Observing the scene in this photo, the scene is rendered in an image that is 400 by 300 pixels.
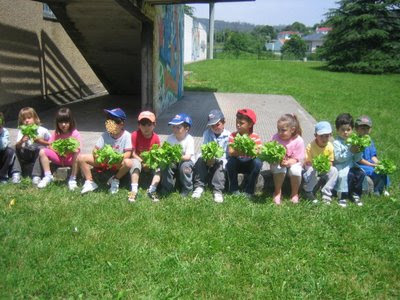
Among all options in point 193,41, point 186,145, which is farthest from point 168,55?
point 193,41

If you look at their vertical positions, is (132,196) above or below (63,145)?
below

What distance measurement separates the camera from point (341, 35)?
30.0 meters

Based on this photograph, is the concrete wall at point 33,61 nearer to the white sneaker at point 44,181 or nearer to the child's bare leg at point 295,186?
the white sneaker at point 44,181

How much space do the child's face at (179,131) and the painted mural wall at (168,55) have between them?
4042 millimetres

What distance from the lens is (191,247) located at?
3775 millimetres

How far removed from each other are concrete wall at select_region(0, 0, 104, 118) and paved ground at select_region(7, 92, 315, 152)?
1.58 ft

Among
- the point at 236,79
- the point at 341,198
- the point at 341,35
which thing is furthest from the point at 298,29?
the point at 341,198

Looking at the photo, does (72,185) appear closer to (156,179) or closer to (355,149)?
(156,179)

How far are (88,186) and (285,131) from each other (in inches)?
108

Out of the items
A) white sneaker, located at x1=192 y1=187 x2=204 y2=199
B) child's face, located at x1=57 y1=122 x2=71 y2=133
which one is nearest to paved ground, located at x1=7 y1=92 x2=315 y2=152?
child's face, located at x1=57 y1=122 x2=71 y2=133

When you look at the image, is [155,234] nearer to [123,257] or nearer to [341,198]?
[123,257]

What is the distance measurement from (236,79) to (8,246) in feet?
55.2

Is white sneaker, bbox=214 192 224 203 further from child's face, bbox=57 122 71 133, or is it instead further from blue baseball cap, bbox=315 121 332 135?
child's face, bbox=57 122 71 133

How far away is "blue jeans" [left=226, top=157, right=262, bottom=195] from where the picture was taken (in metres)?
5.10
